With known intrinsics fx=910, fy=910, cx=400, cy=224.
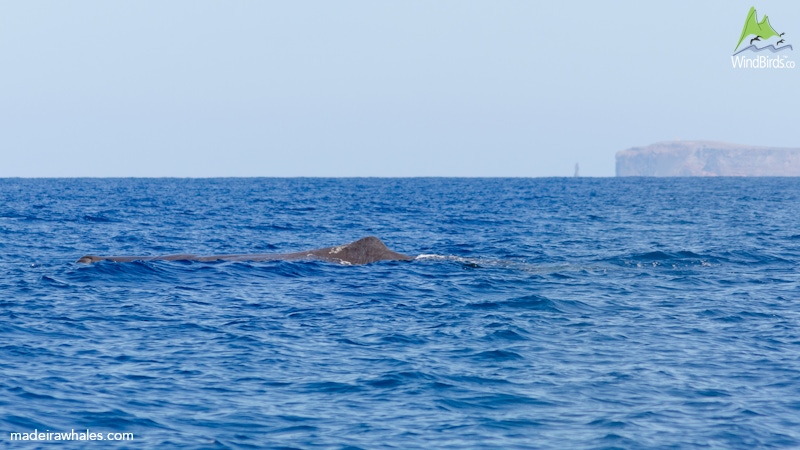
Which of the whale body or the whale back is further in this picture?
the whale back

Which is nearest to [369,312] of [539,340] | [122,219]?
[539,340]

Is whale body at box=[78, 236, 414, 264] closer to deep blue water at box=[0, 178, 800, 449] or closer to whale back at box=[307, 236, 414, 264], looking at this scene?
whale back at box=[307, 236, 414, 264]

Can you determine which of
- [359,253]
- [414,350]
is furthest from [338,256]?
[414,350]

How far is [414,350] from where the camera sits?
642 inches

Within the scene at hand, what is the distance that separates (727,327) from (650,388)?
5426 mm

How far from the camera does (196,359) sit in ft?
51.0

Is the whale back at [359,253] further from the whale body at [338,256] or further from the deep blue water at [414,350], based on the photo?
the deep blue water at [414,350]

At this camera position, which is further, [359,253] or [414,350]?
[359,253]

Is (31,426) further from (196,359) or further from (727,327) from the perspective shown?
(727,327)

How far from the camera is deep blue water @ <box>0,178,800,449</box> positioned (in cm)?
1212

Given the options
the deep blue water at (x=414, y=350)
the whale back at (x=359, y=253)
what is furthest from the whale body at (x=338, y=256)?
the deep blue water at (x=414, y=350)

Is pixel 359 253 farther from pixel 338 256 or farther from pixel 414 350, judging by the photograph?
pixel 414 350

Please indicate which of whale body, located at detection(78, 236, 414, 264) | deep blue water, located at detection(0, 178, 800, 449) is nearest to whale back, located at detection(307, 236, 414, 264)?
whale body, located at detection(78, 236, 414, 264)

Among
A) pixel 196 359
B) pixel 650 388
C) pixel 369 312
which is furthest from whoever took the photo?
pixel 369 312
